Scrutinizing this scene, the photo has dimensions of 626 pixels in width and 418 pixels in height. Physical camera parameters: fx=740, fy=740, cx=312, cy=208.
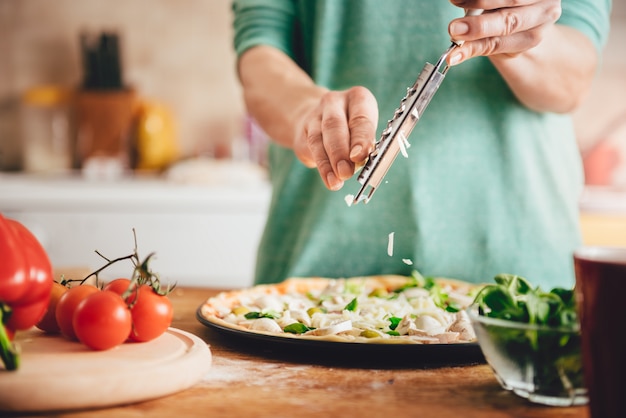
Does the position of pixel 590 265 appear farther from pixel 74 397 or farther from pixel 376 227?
pixel 376 227

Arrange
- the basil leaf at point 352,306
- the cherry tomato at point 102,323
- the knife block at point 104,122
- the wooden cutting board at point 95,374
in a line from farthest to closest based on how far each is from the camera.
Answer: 1. the knife block at point 104,122
2. the basil leaf at point 352,306
3. the cherry tomato at point 102,323
4. the wooden cutting board at point 95,374

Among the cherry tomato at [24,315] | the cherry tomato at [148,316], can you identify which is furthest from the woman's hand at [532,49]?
the cherry tomato at [24,315]

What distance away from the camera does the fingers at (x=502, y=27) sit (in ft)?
3.24

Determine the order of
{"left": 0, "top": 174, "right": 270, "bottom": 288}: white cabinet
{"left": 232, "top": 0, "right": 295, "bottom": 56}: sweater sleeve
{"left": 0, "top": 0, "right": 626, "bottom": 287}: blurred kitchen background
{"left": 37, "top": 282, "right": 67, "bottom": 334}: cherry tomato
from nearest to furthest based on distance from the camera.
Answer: {"left": 37, "top": 282, "right": 67, "bottom": 334}: cherry tomato
{"left": 232, "top": 0, "right": 295, "bottom": 56}: sweater sleeve
{"left": 0, "top": 174, "right": 270, "bottom": 288}: white cabinet
{"left": 0, "top": 0, "right": 626, "bottom": 287}: blurred kitchen background

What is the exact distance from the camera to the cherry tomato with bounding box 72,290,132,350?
32.0 inches

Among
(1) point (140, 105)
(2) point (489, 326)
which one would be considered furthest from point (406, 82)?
(1) point (140, 105)

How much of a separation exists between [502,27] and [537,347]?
50 cm

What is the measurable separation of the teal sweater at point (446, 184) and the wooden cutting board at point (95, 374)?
74 cm

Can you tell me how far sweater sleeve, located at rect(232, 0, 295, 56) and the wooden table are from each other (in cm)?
88

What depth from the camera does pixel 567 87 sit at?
144cm

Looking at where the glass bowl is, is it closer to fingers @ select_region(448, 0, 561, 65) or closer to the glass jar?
fingers @ select_region(448, 0, 561, 65)

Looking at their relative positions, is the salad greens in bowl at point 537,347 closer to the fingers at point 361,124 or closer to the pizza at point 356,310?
the pizza at point 356,310

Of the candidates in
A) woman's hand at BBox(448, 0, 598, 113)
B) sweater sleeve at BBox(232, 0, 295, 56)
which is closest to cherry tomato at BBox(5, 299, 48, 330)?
woman's hand at BBox(448, 0, 598, 113)

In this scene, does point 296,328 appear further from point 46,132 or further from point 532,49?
point 46,132
